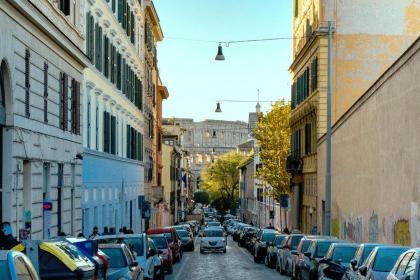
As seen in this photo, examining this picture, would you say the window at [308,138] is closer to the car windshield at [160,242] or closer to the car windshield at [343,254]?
the car windshield at [160,242]

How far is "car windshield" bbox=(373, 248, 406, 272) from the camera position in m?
15.2

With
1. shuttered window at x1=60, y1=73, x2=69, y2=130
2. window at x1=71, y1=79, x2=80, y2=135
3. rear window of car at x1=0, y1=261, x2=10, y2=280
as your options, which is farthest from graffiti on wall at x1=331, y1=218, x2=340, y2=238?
rear window of car at x1=0, y1=261, x2=10, y2=280

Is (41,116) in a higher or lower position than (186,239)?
higher

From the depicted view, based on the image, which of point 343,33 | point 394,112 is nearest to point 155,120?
point 343,33

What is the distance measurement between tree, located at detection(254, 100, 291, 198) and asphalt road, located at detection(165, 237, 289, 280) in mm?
22954

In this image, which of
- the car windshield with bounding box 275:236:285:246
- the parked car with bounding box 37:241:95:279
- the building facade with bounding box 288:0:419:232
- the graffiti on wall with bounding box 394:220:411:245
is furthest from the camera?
the building facade with bounding box 288:0:419:232

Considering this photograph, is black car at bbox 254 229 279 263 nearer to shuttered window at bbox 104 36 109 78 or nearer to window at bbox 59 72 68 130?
shuttered window at bbox 104 36 109 78

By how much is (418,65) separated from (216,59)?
14.8m

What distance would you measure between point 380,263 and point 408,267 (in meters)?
3.02

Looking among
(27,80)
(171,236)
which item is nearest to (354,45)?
(171,236)

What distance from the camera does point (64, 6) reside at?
28.7 meters

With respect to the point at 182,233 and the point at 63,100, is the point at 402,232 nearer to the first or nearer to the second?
the point at 63,100

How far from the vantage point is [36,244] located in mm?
12711

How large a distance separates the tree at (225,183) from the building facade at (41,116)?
121m
